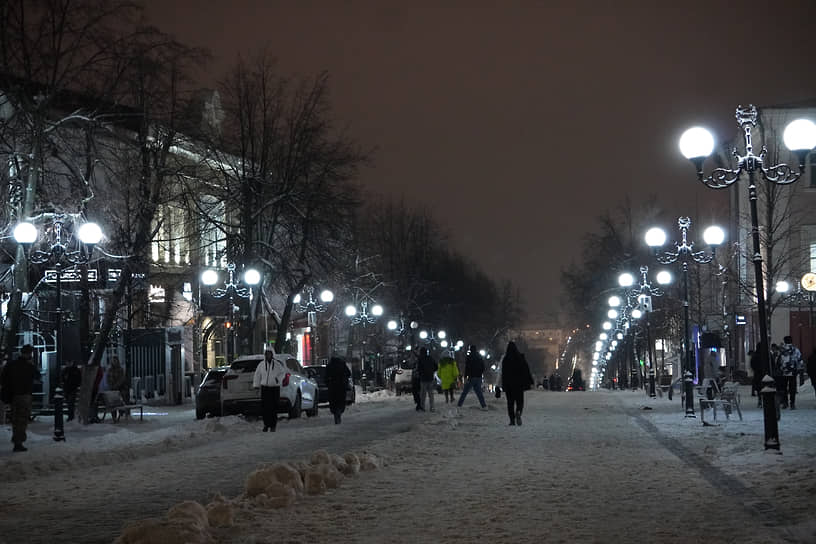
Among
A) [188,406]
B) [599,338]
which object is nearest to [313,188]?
[188,406]

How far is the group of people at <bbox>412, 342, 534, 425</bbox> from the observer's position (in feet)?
85.7

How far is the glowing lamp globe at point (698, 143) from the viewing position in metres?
19.8

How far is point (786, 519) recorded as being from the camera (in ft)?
34.2

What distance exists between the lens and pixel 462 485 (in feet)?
45.3

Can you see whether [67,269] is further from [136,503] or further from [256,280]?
[136,503]

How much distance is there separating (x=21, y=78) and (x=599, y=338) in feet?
262

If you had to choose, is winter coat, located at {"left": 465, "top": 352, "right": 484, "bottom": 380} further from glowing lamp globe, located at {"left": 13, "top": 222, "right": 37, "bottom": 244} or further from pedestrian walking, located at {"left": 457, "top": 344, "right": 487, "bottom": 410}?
glowing lamp globe, located at {"left": 13, "top": 222, "right": 37, "bottom": 244}

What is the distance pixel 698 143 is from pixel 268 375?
10953mm

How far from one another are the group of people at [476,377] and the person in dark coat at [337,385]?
3928mm

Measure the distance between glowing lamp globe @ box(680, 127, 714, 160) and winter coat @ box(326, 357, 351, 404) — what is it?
39.8 ft

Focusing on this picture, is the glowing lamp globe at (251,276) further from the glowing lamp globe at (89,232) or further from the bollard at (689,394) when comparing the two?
the bollard at (689,394)

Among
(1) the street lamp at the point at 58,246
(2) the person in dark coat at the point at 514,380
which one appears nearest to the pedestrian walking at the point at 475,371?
(2) the person in dark coat at the point at 514,380

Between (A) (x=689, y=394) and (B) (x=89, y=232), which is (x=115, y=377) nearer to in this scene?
(B) (x=89, y=232)

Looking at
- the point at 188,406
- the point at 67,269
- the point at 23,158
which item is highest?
the point at 23,158
